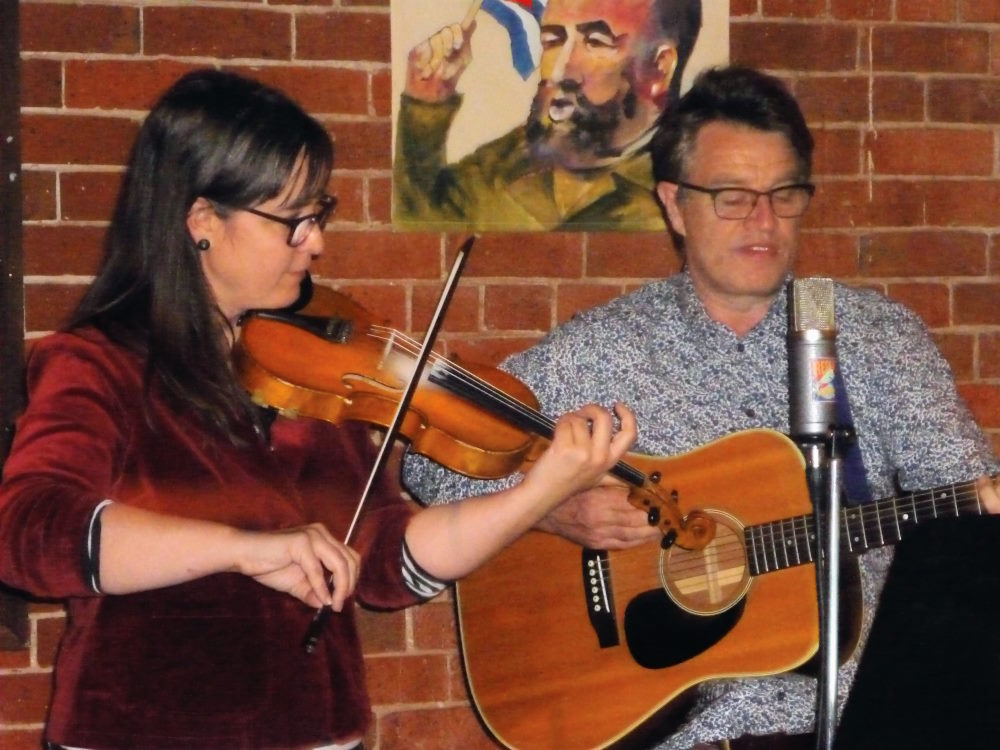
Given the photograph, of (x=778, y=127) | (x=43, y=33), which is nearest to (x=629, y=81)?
(x=778, y=127)

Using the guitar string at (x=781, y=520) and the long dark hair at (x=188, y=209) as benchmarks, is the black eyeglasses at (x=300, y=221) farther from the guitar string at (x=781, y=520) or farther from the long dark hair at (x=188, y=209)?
the guitar string at (x=781, y=520)

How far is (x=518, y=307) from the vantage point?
97.4 inches

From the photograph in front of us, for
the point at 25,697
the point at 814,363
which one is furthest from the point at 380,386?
the point at 25,697

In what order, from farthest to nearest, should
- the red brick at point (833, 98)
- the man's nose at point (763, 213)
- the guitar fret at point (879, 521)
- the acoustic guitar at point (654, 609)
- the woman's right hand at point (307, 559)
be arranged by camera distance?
the red brick at point (833, 98) < the man's nose at point (763, 213) < the acoustic guitar at point (654, 609) < the guitar fret at point (879, 521) < the woman's right hand at point (307, 559)

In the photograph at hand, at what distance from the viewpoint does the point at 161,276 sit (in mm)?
1630

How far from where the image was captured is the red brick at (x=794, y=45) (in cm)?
253

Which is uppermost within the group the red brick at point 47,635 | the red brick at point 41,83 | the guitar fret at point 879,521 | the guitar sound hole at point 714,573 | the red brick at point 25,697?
the red brick at point 41,83

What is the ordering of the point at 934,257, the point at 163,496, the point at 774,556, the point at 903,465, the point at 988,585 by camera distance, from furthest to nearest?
the point at 934,257
the point at 903,465
the point at 774,556
the point at 163,496
the point at 988,585

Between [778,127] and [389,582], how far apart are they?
109 cm

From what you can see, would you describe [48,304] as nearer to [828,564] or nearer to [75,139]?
[75,139]

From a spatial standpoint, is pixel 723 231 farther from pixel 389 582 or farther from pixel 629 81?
pixel 389 582

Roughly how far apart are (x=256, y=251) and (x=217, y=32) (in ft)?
2.73

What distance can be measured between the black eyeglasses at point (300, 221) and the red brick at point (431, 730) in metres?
1.13

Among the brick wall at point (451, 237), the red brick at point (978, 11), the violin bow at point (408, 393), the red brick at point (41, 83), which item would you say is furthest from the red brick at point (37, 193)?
the red brick at point (978, 11)
